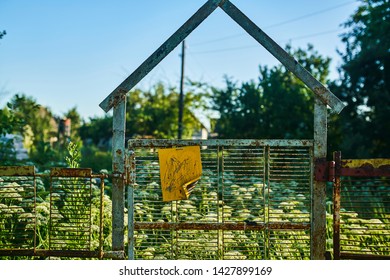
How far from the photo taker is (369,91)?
15367 millimetres

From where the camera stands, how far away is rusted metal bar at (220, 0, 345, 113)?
3.44 metres

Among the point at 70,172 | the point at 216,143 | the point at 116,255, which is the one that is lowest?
the point at 116,255

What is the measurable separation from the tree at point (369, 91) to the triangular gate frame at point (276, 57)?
11.8 m

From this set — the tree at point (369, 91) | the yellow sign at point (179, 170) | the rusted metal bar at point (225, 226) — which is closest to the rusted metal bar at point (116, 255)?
the rusted metal bar at point (225, 226)

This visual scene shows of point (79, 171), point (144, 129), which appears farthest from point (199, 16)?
point (144, 129)

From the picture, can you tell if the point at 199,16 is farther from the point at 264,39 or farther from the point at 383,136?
the point at 383,136

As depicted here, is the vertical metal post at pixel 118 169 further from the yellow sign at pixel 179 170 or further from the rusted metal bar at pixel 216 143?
the yellow sign at pixel 179 170

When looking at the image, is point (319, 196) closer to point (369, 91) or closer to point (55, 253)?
point (55, 253)

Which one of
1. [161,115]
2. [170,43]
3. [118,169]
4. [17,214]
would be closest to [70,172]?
[118,169]

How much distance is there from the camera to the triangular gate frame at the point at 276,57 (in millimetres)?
3441

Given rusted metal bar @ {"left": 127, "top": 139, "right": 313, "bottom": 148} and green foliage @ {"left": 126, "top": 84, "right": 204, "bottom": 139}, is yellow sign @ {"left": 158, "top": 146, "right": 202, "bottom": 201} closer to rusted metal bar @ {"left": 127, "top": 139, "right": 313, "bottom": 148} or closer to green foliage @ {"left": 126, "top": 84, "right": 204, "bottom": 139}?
rusted metal bar @ {"left": 127, "top": 139, "right": 313, "bottom": 148}

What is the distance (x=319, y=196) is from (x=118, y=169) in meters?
1.59

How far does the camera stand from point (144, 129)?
2658 cm

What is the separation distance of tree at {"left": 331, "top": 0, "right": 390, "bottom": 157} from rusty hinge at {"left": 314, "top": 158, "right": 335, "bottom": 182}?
11853 millimetres
